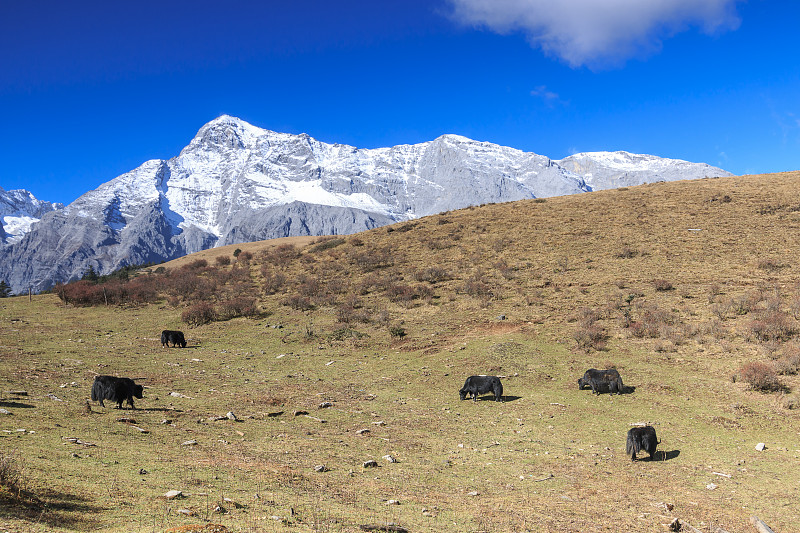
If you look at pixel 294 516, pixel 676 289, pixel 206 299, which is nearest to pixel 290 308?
pixel 206 299

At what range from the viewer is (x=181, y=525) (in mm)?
5941

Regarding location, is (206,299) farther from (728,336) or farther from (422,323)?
(728,336)

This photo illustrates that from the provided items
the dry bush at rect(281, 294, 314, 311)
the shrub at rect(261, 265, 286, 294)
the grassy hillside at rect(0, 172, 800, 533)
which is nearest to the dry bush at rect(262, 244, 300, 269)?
the shrub at rect(261, 265, 286, 294)

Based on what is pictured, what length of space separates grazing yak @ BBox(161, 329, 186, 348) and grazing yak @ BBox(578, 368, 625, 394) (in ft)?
65.4

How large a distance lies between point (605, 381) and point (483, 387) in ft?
13.9

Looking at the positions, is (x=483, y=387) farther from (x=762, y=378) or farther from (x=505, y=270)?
(x=505, y=270)

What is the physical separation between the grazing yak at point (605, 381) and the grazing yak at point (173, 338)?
785 inches

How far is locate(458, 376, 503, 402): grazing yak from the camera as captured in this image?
16.9m

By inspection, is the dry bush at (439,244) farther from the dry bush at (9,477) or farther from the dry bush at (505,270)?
the dry bush at (9,477)

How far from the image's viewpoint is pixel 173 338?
25188mm

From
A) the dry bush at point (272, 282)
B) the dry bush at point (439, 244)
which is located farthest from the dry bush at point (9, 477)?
the dry bush at point (439, 244)

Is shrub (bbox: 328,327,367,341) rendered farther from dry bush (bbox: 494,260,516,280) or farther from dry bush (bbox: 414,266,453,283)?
dry bush (bbox: 494,260,516,280)

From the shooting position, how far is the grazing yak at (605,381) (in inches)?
660

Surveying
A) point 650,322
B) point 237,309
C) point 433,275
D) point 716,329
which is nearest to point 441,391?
point 650,322
